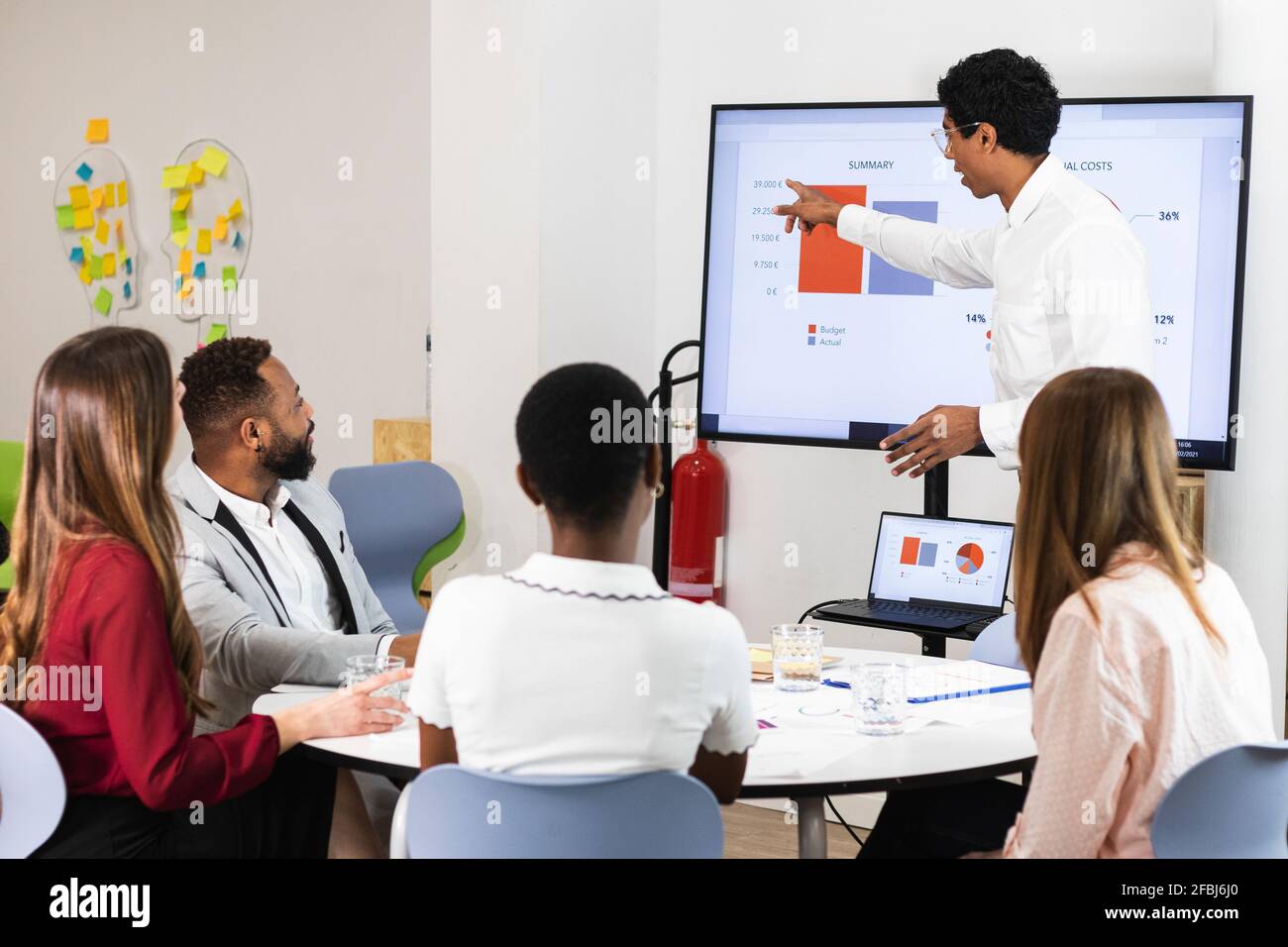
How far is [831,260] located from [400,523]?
1.33m

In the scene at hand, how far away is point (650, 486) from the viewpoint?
170 cm

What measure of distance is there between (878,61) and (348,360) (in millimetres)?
2354

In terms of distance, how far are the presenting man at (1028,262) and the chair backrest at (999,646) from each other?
0.45 m

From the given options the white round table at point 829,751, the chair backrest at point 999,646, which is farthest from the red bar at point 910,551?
the white round table at point 829,751

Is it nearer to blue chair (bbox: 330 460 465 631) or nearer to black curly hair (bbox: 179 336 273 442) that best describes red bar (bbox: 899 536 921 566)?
blue chair (bbox: 330 460 465 631)

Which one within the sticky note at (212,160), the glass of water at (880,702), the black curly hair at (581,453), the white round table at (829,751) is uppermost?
the sticky note at (212,160)

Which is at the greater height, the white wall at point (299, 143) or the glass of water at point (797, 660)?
the white wall at point (299, 143)

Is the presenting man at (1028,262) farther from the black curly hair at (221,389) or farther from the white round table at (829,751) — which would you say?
the black curly hair at (221,389)

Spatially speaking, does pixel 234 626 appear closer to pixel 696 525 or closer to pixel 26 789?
pixel 26 789

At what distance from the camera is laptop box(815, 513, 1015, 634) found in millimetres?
3201

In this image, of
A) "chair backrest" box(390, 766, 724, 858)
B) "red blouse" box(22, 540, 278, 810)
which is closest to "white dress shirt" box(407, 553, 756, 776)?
"chair backrest" box(390, 766, 724, 858)

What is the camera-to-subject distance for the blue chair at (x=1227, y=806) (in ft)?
5.35

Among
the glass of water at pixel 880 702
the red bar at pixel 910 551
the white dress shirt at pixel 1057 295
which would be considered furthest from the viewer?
the red bar at pixel 910 551

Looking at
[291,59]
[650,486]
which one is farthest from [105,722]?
[291,59]
